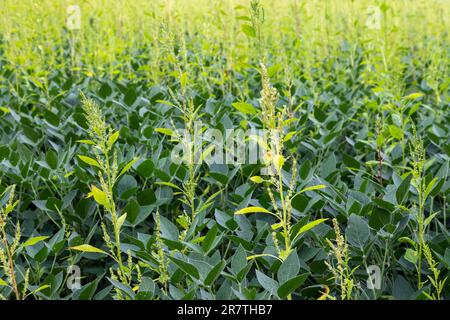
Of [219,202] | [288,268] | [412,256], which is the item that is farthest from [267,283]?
[219,202]

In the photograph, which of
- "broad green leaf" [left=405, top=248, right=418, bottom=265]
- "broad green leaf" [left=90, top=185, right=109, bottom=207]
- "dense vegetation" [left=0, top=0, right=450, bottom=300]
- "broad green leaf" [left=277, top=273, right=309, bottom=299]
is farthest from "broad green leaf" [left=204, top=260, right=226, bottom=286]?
"broad green leaf" [left=405, top=248, right=418, bottom=265]

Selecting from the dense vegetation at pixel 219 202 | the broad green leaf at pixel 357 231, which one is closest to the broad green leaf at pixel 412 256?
the dense vegetation at pixel 219 202

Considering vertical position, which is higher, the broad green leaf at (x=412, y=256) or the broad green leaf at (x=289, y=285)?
the broad green leaf at (x=289, y=285)

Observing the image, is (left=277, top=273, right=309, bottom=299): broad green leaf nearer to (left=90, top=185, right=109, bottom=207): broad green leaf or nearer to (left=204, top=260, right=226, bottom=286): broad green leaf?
(left=204, top=260, right=226, bottom=286): broad green leaf

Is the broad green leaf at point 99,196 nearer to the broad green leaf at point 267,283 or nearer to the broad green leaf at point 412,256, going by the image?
the broad green leaf at point 267,283

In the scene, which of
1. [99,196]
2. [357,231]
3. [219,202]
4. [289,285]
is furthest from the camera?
[219,202]

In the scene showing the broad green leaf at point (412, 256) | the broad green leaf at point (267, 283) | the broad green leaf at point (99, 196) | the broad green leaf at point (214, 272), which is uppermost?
the broad green leaf at point (99, 196)

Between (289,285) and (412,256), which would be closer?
(289,285)

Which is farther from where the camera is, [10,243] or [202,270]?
[10,243]

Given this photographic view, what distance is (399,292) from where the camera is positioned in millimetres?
1865

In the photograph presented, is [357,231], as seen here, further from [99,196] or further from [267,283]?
[99,196]

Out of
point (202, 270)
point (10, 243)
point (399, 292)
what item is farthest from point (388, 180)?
point (10, 243)

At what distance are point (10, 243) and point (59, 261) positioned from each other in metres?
0.35
